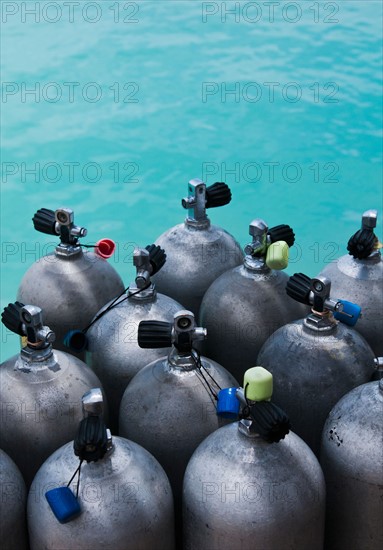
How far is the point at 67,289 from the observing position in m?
2.07

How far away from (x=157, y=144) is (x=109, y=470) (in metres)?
3.52

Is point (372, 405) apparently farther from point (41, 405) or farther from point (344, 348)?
point (41, 405)

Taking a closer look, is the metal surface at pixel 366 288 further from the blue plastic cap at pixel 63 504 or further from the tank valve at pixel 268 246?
the blue plastic cap at pixel 63 504

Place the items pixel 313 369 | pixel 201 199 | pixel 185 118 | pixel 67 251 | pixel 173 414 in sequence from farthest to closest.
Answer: pixel 185 118, pixel 201 199, pixel 67 251, pixel 313 369, pixel 173 414

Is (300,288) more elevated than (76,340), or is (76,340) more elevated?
(300,288)

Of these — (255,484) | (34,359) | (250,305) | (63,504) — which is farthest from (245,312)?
(63,504)

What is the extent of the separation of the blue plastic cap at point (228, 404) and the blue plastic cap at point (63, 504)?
0.32m

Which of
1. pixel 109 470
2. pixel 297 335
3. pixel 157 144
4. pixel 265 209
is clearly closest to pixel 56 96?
pixel 157 144

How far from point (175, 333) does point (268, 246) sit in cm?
43

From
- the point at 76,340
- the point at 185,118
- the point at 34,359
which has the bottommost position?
the point at 185,118

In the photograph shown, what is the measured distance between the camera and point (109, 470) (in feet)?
4.67

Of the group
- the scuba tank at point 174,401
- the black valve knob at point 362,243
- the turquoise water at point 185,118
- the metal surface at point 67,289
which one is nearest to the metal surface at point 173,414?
the scuba tank at point 174,401

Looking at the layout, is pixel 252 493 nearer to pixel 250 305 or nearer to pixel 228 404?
pixel 228 404

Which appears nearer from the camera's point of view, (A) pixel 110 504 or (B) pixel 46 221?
(A) pixel 110 504
